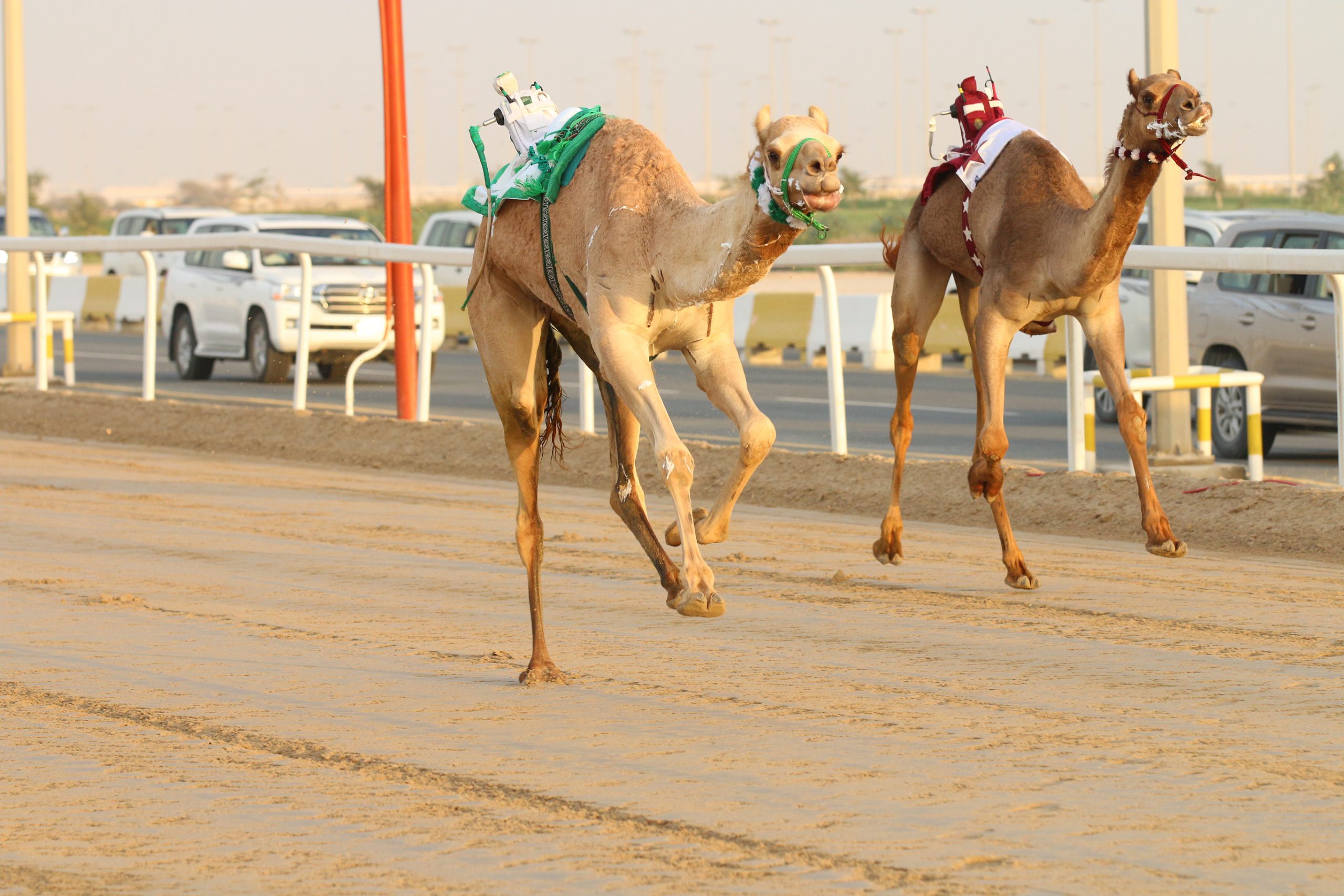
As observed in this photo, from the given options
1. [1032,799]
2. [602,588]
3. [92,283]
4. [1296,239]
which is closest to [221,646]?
[602,588]

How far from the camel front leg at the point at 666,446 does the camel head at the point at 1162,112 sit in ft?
8.64

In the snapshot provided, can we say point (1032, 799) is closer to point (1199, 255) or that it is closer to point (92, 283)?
point (1199, 255)

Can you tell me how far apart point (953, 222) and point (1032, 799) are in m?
5.28

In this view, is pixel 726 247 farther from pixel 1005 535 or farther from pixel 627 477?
pixel 1005 535

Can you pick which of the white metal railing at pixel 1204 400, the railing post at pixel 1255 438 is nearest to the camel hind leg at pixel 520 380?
the white metal railing at pixel 1204 400

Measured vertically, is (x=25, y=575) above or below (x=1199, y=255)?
below

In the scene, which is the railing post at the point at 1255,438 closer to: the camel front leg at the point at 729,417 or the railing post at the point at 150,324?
the camel front leg at the point at 729,417

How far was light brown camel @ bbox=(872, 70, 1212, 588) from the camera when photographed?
352 inches

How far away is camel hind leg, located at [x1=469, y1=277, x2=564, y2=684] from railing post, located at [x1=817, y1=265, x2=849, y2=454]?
5.50 meters

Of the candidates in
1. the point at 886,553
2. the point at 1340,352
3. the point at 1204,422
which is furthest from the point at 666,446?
the point at 1204,422

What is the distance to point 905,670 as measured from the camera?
298 inches

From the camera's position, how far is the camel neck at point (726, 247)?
6598 millimetres

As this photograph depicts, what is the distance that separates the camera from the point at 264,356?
25906 millimetres

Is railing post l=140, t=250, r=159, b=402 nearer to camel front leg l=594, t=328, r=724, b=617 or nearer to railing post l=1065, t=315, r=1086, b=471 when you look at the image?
railing post l=1065, t=315, r=1086, b=471
